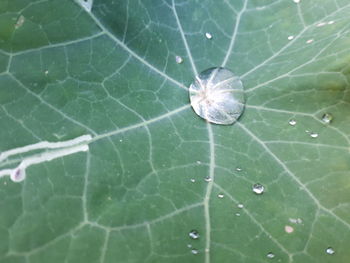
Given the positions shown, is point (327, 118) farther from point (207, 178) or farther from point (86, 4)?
point (86, 4)

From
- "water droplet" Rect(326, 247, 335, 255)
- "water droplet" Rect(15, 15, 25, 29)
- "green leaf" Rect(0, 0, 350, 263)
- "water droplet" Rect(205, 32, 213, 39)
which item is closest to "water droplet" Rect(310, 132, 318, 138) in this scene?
"green leaf" Rect(0, 0, 350, 263)

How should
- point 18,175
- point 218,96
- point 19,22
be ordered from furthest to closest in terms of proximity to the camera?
1. point 218,96
2. point 19,22
3. point 18,175

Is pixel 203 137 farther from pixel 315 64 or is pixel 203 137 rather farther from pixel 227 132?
pixel 315 64

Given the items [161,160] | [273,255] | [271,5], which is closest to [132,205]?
[161,160]

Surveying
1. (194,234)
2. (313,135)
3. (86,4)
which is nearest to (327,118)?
(313,135)

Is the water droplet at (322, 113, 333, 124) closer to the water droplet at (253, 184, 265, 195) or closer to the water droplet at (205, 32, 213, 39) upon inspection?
the water droplet at (253, 184, 265, 195)

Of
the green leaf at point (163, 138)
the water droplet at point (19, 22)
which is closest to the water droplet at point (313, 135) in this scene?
the green leaf at point (163, 138)
